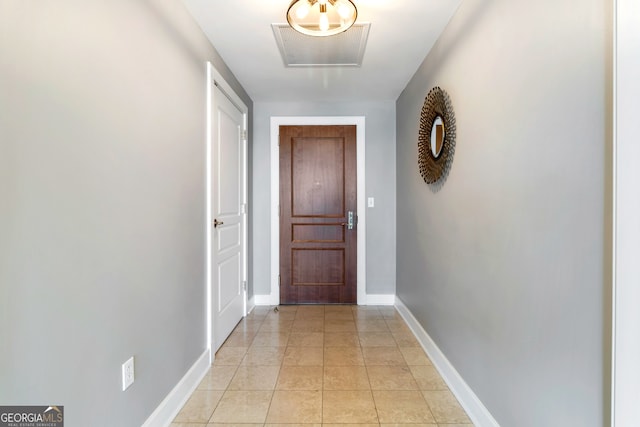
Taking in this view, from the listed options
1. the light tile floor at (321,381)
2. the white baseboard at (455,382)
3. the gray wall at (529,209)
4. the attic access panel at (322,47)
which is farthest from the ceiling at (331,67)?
the light tile floor at (321,381)

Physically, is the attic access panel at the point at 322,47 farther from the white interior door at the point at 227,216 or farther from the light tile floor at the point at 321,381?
the light tile floor at the point at 321,381

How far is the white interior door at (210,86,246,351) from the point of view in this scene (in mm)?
2430

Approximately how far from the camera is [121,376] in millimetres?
1341

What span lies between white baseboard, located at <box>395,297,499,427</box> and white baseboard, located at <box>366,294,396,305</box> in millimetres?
794

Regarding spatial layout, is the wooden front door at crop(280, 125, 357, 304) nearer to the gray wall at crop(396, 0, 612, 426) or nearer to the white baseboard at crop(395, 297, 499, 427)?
the white baseboard at crop(395, 297, 499, 427)

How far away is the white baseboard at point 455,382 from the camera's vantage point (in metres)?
1.60

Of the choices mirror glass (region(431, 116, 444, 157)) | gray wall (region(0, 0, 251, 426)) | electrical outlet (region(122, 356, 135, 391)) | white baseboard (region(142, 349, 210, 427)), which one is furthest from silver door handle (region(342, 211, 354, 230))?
electrical outlet (region(122, 356, 135, 391))

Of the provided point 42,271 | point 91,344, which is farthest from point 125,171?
point 91,344

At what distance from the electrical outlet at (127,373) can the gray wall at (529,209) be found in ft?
5.18

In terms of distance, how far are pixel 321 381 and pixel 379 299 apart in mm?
1750

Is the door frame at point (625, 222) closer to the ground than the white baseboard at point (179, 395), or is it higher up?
higher up

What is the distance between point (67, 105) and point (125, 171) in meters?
0.35

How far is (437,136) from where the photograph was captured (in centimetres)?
224

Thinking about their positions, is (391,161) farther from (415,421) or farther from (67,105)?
(67,105)
